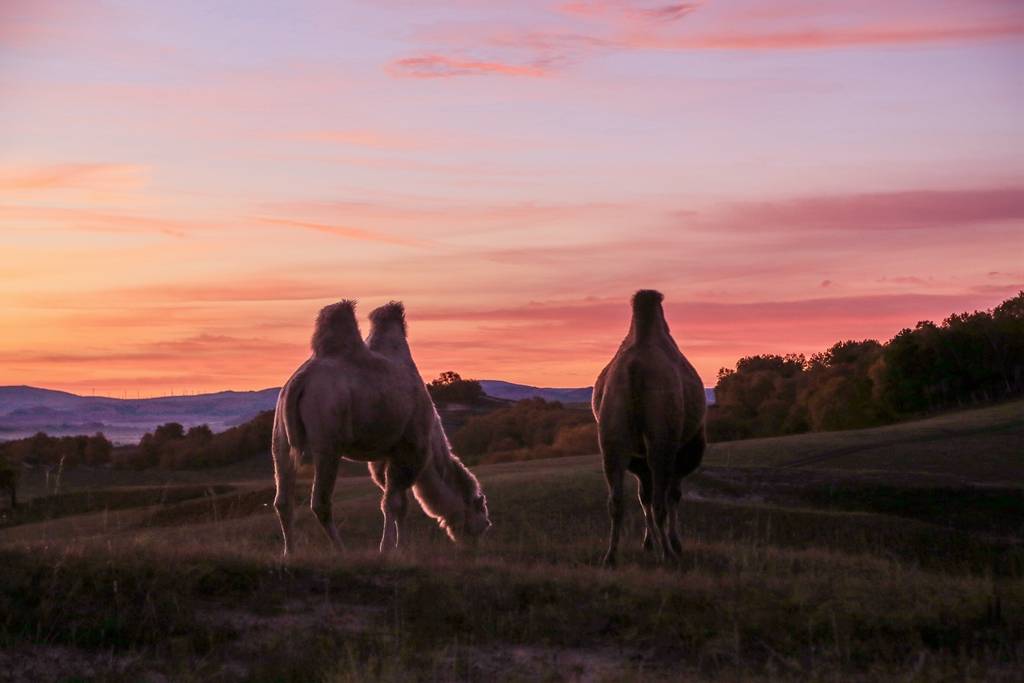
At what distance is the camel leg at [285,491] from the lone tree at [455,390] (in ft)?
220

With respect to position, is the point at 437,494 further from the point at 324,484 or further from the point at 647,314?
the point at 647,314

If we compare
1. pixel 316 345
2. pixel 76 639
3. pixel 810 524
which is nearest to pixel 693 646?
Answer: pixel 76 639

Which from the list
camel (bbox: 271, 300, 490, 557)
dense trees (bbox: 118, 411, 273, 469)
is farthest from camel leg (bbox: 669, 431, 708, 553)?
dense trees (bbox: 118, 411, 273, 469)

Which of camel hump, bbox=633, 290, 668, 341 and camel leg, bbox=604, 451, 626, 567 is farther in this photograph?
camel hump, bbox=633, 290, 668, 341

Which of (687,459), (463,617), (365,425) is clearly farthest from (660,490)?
(463,617)

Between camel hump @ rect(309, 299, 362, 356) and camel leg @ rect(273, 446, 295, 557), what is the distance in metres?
1.32

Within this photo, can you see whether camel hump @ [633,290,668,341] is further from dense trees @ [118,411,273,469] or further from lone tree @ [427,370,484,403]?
lone tree @ [427,370,484,403]

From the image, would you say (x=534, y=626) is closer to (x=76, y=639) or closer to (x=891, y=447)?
(x=76, y=639)

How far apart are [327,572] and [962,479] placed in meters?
20.2

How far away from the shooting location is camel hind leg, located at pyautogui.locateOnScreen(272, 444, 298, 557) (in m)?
13.5

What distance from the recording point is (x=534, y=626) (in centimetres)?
1032

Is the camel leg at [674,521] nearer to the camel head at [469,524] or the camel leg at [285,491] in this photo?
the camel head at [469,524]

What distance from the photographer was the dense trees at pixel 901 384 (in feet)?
212

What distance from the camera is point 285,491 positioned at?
537 inches
